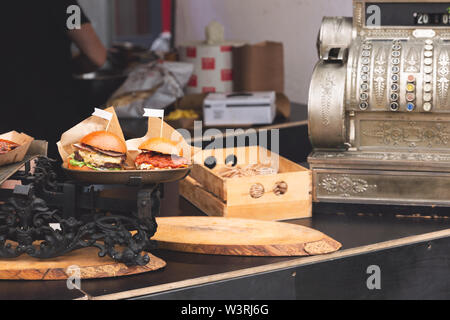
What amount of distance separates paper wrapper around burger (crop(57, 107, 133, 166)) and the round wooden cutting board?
0.80 ft

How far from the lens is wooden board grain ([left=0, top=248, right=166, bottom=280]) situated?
62.7 inches

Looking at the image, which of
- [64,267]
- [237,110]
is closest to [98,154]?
[64,267]

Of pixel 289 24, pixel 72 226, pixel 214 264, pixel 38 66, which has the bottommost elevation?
pixel 214 264

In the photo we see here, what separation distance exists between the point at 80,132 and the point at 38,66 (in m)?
1.35

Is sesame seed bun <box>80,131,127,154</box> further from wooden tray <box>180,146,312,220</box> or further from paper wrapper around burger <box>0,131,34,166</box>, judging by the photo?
wooden tray <box>180,146,312,220</box>

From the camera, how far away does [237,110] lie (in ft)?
11.1

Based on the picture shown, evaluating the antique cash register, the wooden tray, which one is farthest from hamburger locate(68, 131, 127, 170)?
the antique cash register

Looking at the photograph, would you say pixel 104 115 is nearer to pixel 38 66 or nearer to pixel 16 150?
pixel 16 150
